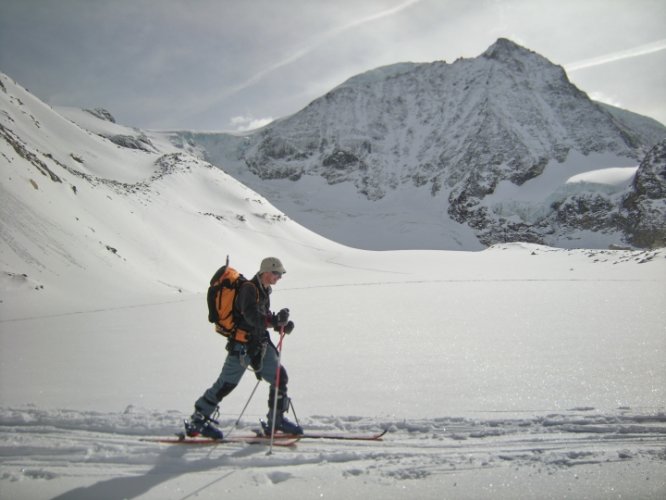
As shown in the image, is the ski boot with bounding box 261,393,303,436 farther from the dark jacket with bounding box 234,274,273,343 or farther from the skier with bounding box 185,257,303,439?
the dark jacket with bounding box 234,274,273,343

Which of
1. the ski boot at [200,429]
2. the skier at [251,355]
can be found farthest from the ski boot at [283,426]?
the ski boot at [200,429]

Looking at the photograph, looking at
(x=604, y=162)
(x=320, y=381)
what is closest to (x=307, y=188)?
(x=604, y=162)

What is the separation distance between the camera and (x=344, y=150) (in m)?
127

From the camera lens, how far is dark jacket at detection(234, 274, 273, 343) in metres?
4.22

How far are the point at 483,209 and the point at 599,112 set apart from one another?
48.5 m

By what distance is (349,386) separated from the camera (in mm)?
5609

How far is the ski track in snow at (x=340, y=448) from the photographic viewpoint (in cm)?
358

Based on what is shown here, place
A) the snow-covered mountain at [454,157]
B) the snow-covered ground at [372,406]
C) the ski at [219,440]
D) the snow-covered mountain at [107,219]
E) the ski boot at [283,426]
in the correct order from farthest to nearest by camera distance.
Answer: the snow-covered mountain at [454,157], the snow-covered mountain at [107,219], the ski boot at [283,426], the ski at [219,440], the snow-covered ground at [372,406]

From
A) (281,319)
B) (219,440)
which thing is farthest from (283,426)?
(281,319)

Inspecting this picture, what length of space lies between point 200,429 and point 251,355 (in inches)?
35.6

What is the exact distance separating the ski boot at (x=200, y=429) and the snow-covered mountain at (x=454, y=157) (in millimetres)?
83768

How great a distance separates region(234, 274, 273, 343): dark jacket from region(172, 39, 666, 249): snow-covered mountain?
83530 millimetres

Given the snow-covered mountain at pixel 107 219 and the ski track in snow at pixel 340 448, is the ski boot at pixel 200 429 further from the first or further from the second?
the snow-covered mountain at pixel 107 219

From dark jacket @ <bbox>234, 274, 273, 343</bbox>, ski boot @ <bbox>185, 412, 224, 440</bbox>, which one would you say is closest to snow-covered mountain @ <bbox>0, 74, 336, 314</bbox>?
A: ski boot @ <bbox>185, 412, 224, 440</bbox>
